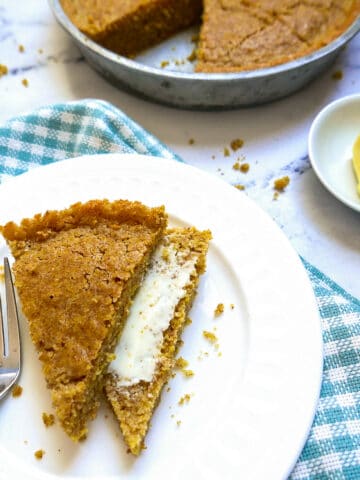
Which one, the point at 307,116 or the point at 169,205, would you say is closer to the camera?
the point at 169,205

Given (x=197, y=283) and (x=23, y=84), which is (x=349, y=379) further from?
(x=23, y=84)

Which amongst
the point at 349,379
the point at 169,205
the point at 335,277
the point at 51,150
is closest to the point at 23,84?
the point at 51,150

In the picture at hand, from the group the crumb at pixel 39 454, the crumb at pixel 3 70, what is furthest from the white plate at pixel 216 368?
the crumb at pixel 3 70

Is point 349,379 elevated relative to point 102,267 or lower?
lower

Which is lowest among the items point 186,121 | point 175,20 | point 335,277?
point 335,277

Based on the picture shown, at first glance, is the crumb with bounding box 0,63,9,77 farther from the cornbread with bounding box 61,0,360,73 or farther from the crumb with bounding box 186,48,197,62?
the crumb with bounding box 186,48,197,62
